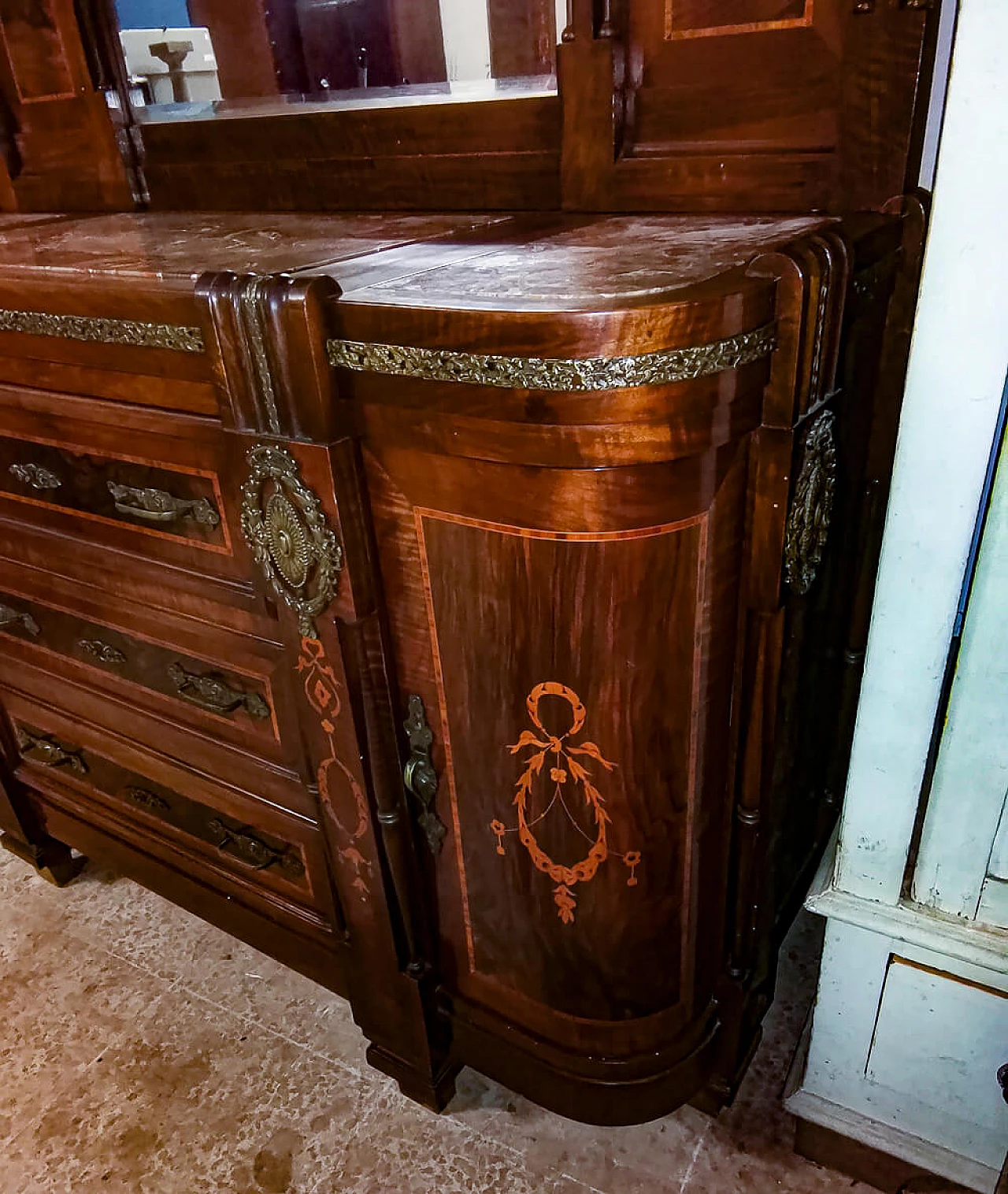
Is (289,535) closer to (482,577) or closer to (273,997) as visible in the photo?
(482,577)

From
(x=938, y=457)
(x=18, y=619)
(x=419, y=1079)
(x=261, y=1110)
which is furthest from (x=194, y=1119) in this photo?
(x=938, y=457)

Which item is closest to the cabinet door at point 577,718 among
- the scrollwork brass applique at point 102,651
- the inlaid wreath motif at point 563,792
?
the inlaid wreath motif at point 563,792

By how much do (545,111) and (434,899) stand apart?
Result: 1004mm

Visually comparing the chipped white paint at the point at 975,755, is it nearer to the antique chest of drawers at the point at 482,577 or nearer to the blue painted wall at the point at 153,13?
the antique chest of drawers at the point at 482,577

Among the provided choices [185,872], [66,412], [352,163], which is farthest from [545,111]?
[185,872]

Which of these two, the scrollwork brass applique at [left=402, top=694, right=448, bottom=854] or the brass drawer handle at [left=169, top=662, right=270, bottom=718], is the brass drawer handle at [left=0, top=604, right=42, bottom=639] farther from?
the scrollwork brass applique at [left=402, top=694, right=448, bottom=854]

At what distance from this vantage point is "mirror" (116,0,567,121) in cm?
119

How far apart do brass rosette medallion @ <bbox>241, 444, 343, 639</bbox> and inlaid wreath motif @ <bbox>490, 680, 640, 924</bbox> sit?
25cm

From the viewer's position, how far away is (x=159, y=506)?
107cm

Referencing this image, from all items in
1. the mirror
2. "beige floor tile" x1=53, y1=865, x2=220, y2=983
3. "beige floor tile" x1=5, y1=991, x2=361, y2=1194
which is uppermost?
the mirror

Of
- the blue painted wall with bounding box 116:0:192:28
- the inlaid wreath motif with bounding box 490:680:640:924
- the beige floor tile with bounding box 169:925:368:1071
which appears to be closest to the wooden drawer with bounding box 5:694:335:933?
the beige floor tile with bounding box 169:925:368:1071

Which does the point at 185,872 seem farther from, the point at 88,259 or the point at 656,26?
the point at 656,26

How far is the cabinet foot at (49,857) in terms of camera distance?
174 centimetres

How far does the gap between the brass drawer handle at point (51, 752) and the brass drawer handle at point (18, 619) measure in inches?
8.8
